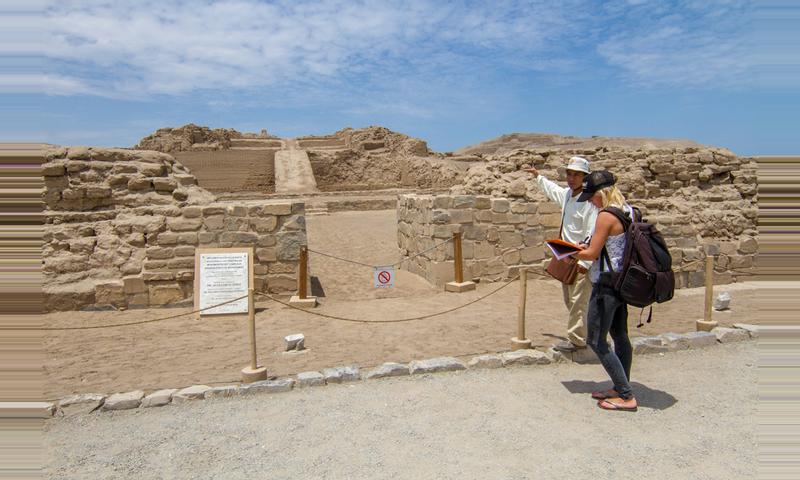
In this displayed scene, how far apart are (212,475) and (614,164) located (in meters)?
9.99

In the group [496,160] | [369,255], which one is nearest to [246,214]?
[369,255]

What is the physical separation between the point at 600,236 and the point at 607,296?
1.56ft

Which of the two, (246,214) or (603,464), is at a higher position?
(246,214)

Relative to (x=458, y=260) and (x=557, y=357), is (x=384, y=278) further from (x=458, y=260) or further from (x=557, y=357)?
(x=557, y=357)

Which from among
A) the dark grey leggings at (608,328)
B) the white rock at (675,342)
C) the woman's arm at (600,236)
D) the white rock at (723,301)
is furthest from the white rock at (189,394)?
the white rock at (723,301)

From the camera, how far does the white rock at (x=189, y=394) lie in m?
4.15

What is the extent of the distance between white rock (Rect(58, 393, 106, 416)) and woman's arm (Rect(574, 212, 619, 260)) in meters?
4.31

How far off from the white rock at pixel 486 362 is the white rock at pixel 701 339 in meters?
2.36

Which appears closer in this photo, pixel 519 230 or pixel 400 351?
pixel 400 351

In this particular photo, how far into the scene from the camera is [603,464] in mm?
3023

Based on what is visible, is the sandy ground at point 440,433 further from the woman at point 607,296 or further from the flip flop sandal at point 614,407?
the woman at point 607,296

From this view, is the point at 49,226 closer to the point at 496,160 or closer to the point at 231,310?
the point at 231,310

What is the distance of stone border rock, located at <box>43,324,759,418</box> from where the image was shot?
4.06m

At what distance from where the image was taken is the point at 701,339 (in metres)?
5.36
